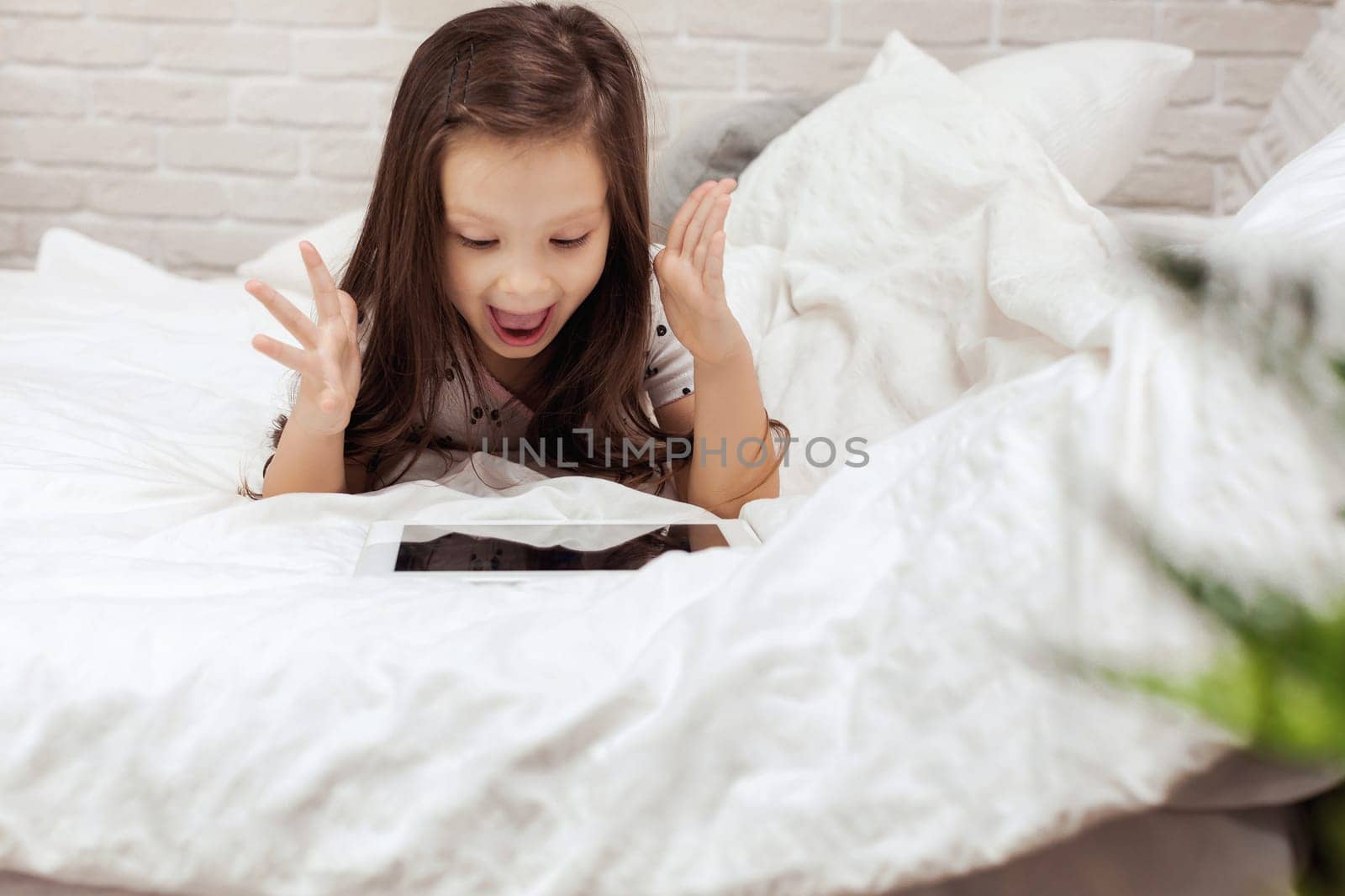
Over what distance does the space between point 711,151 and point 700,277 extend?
A: 665 mm

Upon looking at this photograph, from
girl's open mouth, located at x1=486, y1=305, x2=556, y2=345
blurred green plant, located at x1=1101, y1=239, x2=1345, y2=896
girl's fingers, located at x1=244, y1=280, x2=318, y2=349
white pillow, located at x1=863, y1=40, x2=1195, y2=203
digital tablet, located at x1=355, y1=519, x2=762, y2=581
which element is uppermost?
blurred green plant, located at x1=1101, y1=239, x2=1345, y2=896

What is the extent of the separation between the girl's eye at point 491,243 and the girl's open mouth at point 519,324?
5 centimetres

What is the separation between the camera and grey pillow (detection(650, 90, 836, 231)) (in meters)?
1.55

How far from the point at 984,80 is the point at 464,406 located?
851 mm

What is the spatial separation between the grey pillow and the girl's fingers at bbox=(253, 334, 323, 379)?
79cm

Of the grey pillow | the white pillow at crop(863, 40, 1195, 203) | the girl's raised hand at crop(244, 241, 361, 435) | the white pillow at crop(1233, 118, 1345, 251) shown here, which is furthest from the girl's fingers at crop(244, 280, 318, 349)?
the white pillow at crop(863, 40, 1195, 203)

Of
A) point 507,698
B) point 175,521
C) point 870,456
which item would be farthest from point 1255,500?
point 175,521

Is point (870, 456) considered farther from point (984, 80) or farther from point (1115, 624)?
point (984, 80)

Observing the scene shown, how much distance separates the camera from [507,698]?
17.8 inches

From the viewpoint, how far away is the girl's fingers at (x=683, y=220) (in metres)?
0.94

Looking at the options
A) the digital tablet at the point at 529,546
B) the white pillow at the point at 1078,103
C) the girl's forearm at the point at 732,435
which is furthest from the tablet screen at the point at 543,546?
the white pillow at the point at 1078,103

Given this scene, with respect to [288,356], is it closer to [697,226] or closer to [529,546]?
[529,546]

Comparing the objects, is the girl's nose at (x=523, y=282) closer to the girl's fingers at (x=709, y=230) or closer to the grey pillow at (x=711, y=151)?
the girl's fingers at (x=709, y=230)

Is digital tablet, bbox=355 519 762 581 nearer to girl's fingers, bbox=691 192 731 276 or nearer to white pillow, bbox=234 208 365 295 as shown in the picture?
girl's fingers, bbox=691 192 731 276
